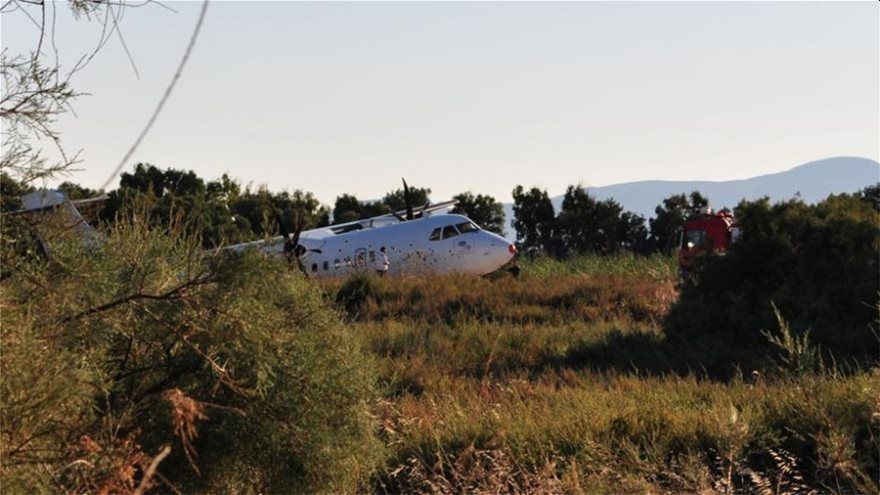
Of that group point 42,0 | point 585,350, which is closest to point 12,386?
point 42,0

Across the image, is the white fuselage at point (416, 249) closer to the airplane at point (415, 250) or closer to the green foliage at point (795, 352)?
the airplane at point (415, 250)

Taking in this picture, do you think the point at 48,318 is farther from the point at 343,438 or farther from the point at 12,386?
the point at 343,438

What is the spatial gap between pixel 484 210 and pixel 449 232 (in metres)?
25.9

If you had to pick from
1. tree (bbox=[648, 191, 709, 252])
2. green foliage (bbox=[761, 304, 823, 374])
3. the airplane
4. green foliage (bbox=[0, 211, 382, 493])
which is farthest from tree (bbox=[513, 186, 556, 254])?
green foliage (bbox=[0, 211, 382, 493])

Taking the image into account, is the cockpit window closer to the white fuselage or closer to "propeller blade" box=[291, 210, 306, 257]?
the white fuselage

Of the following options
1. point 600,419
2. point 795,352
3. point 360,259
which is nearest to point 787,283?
point 795,352

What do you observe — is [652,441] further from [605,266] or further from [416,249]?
[605,266]

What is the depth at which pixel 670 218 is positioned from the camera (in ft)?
184

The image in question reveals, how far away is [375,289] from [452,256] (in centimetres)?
824

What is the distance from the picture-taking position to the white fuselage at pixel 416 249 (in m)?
35.8

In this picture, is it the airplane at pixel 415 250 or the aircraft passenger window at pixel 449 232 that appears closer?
the airplane at pixel 415 250

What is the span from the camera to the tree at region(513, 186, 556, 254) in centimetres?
5812

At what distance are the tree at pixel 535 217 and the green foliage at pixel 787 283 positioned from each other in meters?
37.2

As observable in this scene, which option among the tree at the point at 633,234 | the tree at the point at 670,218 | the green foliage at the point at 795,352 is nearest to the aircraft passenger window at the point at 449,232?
the tree at the point at 670,218
